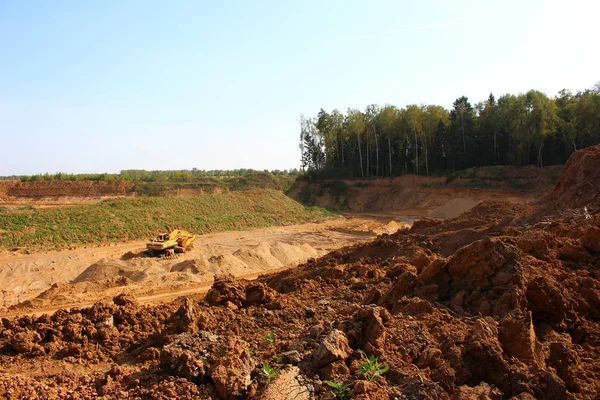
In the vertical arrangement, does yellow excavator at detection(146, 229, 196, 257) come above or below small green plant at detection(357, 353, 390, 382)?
below

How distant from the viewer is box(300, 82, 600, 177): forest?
37562mm

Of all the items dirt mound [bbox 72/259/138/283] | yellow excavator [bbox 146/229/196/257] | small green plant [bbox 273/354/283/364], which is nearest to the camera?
small green plant [bbox 273/354/283/364]

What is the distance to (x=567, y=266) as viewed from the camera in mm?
7582

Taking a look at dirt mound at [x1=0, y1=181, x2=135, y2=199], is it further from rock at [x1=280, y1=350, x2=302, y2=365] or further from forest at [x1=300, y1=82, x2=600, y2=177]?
rock at [x1=280, y1=350, x2=302, y2=365]

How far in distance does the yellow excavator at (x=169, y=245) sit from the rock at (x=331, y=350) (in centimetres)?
1577

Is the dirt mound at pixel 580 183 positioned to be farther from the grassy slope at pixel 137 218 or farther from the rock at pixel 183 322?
the grassy slope at pixel 137 218

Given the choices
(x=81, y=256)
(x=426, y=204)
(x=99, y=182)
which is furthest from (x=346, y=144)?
(x=81, y=256)

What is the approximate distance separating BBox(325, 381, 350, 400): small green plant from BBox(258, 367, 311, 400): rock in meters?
0.26

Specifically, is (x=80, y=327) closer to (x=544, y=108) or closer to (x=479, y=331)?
(x=479, y=331)

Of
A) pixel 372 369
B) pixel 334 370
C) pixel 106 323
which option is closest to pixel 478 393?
pixel 372 369

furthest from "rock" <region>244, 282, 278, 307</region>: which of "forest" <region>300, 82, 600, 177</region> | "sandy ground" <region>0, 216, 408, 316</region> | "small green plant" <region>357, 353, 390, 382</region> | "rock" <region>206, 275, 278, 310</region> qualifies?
"forest" <region>300, 82, 600, 177</region>

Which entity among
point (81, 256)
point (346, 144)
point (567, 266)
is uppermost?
point (346, 144)

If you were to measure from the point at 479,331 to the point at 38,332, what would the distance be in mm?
6447

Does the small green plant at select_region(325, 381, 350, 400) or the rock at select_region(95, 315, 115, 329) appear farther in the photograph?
the rock at select_region(95, 315, 115, 329)
